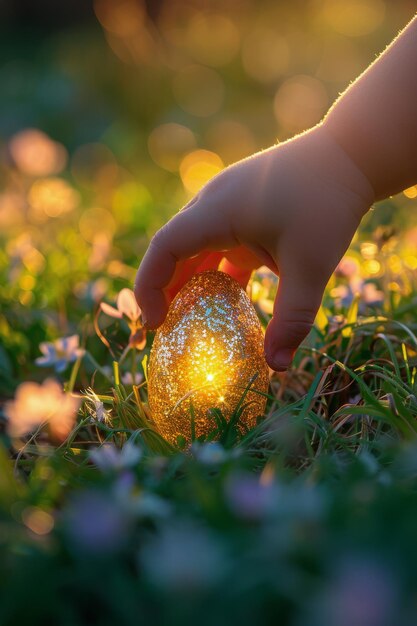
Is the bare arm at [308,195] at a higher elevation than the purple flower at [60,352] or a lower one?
higher

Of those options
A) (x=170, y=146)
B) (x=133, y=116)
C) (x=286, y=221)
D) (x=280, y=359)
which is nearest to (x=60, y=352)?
(x=280, y=359)

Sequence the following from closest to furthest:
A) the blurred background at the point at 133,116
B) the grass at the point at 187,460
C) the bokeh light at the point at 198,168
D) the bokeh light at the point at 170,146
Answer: the grass at the point at 187,460 → the blurred background at the point at 133,116 → the bokeh light at the point at 198,168 → the bokeh light at the point at 170,146

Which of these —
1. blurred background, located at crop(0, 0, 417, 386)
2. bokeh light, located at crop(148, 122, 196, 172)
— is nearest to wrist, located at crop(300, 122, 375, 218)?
blurred background, located at crop(0, 0, 417, 386)

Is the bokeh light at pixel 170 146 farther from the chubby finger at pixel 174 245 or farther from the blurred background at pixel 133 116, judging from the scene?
the chubby finger at pixel 174 245

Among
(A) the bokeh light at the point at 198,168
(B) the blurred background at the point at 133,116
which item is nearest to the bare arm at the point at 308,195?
(B) the blurred background at the point at 133,116

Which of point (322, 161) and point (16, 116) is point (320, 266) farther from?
point (16, 116)

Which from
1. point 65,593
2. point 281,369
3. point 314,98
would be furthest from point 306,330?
point 314,98

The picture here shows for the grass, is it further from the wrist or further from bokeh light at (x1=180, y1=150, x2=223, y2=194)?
the wrist
